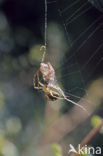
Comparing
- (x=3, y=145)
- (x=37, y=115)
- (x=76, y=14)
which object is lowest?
(x=3, y=145)

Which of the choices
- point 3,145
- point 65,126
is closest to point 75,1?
point 65,126

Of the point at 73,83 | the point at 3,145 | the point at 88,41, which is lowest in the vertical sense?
the point at 3,145

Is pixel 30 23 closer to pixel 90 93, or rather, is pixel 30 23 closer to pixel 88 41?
pixel 88 41

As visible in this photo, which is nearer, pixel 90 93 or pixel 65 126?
pixel 65 126

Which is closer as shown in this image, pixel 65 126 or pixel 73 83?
pixel 65 126

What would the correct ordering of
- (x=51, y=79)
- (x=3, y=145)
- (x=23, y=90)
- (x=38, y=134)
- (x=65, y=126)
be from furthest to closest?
1. (x=23, y=90)
2. (x=38, y=134)
3. (x=65, y=126)
4. (x=3, y=145)
5. (x=51, y=79)

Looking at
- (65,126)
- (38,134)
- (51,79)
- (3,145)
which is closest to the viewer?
(51,79)

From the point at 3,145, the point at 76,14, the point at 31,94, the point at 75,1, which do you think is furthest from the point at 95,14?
the point at 3,145

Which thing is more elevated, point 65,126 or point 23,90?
point 23,90

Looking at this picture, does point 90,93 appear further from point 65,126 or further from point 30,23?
point 30,23
